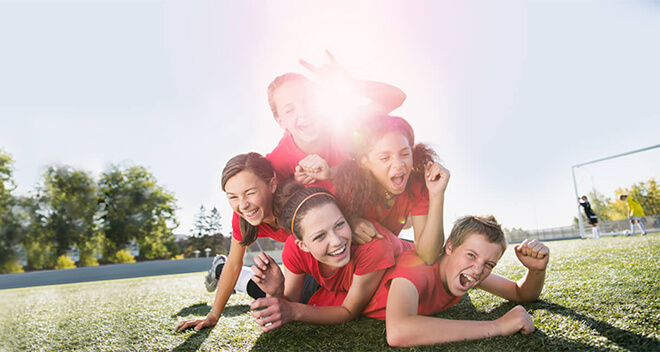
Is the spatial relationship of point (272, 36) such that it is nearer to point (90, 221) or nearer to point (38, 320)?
point (38, 320)

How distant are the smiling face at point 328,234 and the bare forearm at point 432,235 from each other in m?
0.39

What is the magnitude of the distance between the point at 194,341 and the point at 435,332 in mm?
1364

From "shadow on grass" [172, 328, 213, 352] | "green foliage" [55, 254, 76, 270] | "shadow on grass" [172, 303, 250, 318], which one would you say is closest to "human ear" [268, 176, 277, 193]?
"shadow on grass" [172, 328, 213, 352]

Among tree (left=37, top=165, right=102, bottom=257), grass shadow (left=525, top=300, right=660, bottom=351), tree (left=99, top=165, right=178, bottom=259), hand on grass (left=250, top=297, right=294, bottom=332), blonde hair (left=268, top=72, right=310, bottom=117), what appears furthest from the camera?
tree (left=37, top=165, right=102, bottom=257)

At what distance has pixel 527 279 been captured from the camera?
2199mm

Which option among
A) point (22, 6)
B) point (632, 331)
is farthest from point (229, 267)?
point (22, 6)

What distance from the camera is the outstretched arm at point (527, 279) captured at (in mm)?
2061

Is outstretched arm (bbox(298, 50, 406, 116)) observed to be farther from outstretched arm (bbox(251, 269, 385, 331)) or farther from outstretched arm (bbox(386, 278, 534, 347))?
outstretched arm (bbox(386, 278, 534, 347))

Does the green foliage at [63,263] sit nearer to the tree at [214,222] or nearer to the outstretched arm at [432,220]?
the tree at [214,222]

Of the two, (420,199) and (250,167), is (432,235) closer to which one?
(420,199)

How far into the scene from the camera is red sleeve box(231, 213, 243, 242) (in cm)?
223

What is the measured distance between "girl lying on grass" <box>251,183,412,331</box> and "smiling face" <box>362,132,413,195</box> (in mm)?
262

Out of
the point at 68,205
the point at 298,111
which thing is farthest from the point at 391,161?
the point at 68,205

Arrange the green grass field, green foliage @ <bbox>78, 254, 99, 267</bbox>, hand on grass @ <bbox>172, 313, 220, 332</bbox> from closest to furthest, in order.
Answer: the green grass field, hand on grass @ <bbox>172, 313, 220, 332</bbox>, green foliage @ <bbox>78, 254, 99, 267</bbox>
